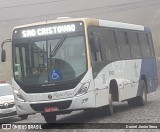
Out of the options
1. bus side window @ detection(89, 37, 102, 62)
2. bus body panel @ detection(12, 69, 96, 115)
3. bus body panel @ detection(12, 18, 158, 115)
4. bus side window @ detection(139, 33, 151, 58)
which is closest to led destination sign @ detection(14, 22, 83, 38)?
bus body panel @ detection(12, 18, 158, 115)

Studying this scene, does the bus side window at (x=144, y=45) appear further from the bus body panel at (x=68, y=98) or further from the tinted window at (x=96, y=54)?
the bus body panel at (x=68, y=98)

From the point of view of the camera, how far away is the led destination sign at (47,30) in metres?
14.2

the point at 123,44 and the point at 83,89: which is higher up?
the point at 123,44

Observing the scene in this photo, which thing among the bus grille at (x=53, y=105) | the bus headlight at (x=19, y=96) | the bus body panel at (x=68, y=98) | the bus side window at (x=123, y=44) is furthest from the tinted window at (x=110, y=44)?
the bus headlight at (x=19, y=96)

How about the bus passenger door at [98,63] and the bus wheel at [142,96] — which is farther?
the bus wheel at [142,96]

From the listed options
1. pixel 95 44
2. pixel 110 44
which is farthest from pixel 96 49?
pixel 110 44

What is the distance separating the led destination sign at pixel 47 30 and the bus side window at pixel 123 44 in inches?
122

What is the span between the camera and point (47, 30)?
14.4 metres

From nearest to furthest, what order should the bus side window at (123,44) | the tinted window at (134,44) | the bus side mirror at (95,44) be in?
the bus side mirror at (95,44)
the bus side window at (123,44)
the tinted window at (134,44)

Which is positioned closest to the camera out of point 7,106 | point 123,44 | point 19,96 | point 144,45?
point 19,96

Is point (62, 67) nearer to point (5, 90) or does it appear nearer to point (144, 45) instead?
point (144, 45)

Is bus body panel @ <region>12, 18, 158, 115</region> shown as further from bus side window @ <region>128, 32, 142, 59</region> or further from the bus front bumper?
bus side window @ <region>128, 32, 142, 59</region>

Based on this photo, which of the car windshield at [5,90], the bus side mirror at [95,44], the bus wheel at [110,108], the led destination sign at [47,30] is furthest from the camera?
the car windshield at [5,90]

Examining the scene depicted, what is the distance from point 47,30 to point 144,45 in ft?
22.2
